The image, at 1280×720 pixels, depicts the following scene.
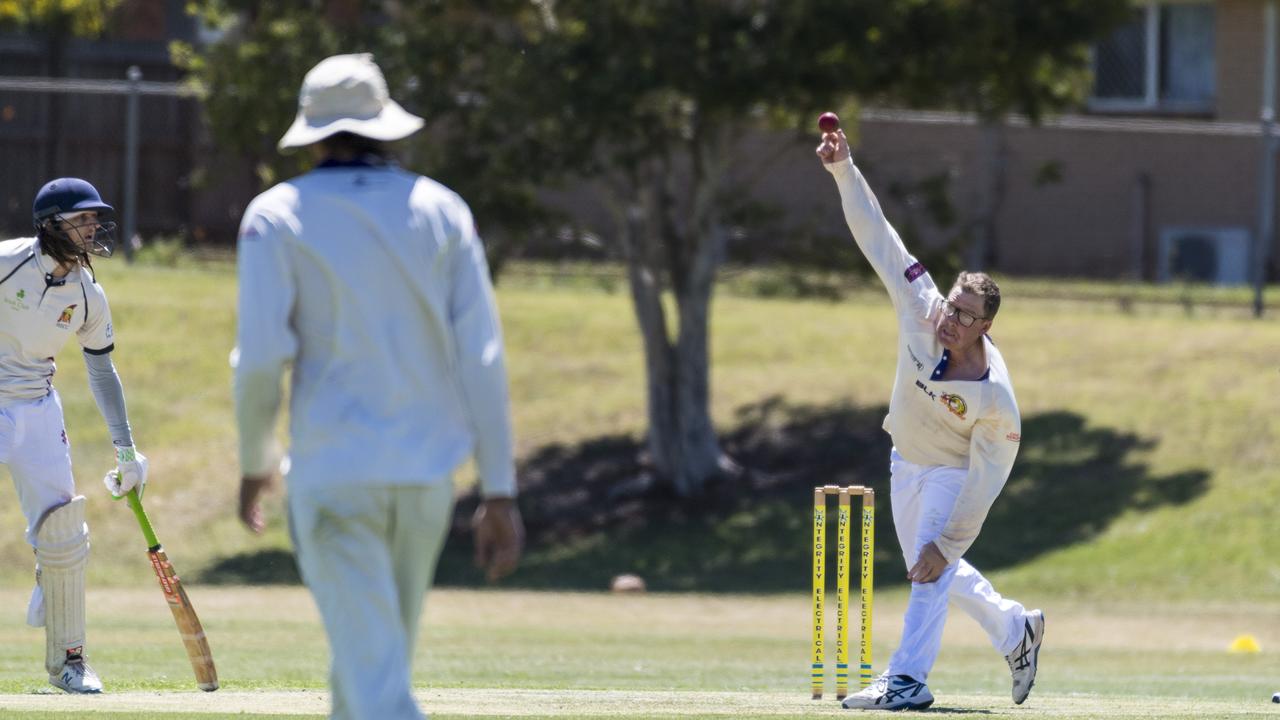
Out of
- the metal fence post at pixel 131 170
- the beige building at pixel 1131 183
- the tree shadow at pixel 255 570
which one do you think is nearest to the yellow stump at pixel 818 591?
the tree shadow at pixel 255 570

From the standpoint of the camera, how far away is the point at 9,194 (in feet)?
81.7

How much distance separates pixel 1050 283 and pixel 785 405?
5.65 metres

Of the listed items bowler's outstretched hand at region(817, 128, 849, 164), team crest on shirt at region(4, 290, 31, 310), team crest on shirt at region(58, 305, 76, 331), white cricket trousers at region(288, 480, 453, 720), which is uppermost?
bowler's outstretched hand at region(817, 128, 849, 164)

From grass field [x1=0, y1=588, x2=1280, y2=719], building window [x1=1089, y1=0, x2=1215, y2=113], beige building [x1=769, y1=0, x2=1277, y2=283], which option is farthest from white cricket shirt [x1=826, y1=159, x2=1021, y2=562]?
building window [x1=1089, y1=0, x2=1215, y2=113]

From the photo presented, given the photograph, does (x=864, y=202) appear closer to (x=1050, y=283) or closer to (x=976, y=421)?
(x=976, y=421)

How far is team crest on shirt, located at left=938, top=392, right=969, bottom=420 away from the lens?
787 centimetres

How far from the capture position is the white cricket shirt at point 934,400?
25.9 feet

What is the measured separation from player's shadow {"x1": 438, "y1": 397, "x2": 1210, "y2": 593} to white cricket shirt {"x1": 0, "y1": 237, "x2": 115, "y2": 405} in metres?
9.51

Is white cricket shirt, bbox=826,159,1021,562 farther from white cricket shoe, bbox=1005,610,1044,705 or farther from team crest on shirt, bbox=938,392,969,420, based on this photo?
white cricket shoe, bbox=1005,610,1044,705

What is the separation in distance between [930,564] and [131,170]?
1716 cm

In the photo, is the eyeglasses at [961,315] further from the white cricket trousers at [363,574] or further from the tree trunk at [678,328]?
the tree trunk at [678,328]

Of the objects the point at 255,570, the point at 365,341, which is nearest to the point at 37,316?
the point at 365,341

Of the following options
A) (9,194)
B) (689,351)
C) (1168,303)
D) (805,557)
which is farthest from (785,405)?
(9,194)

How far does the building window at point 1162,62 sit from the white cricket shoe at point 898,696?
21958mm
